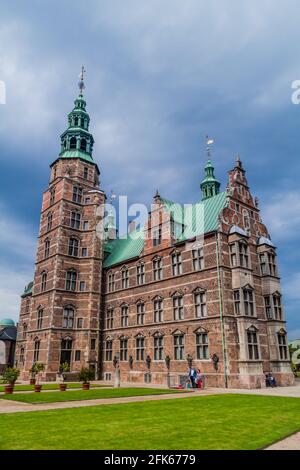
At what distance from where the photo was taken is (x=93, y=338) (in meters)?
38.3

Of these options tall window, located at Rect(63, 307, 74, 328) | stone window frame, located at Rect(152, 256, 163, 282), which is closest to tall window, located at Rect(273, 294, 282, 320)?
stone window frame, located at Rect(152, 256, 163, 282)

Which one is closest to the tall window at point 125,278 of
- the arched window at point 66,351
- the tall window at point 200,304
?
the arched window at point 66,351

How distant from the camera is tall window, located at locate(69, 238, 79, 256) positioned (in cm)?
4091

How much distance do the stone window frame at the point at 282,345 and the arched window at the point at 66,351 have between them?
2148 cm

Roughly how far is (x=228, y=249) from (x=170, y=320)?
8238 mm

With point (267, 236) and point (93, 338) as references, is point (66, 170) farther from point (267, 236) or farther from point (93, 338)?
point (267, 236)

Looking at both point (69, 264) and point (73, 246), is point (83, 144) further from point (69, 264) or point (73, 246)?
point (69, 264)

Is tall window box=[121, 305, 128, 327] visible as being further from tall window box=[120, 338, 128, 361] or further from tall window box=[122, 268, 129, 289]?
tall window box=[122, 268, 129, 289]

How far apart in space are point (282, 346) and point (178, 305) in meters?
9.53

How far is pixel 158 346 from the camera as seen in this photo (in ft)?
104

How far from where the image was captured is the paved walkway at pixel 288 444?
753 cm

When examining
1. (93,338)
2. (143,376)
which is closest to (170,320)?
(143,376)

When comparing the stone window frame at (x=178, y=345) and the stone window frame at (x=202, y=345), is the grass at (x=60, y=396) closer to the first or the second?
the stone window frame at (x=202, y=345)

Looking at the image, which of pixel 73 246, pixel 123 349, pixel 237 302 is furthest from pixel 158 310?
pixel 73 246
